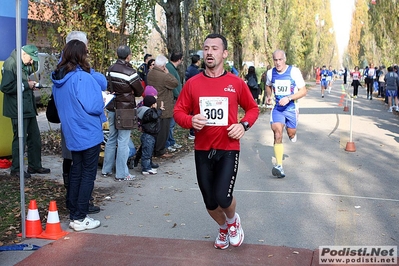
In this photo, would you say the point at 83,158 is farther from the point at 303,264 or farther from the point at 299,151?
the point at 299,151

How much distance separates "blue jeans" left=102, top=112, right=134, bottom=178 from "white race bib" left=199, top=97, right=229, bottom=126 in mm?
3569

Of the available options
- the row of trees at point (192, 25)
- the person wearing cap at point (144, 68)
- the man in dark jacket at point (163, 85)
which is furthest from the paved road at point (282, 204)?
the row of trees at point (192, 25)

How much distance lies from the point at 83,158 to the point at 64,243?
3.32ft

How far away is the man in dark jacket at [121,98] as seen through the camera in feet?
26.4

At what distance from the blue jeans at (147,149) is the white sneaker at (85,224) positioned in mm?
3041

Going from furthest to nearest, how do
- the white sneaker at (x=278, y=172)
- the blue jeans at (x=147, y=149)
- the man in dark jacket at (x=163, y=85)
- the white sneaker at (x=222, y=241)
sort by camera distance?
the man in dark jacket at (x=163, y=85), the blue jeans at (x=147, y=149), the white sneaker at (x=278, y=172), the white sneaker at (x=222, y=241)

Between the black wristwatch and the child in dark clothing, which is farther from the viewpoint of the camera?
the child in dark clothing

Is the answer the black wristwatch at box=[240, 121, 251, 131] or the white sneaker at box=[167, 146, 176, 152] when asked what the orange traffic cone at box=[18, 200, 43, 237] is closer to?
the black wristwatch at box=[240, 121, 251, 131]

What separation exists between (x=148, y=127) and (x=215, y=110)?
421cm

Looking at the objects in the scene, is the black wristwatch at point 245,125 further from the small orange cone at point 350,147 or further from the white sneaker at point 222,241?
the small orange cone at point 350,147

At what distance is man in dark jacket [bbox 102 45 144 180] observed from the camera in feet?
26.4

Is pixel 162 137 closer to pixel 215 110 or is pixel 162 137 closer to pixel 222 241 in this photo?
pixel 222 241

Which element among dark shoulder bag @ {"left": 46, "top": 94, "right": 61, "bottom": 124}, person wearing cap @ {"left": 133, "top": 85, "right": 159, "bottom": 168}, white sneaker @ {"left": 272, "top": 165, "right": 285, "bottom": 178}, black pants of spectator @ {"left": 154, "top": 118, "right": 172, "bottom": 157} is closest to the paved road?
white sneaker @ {"left": 272, "top": 165, "right": 285, "bottom": 178}

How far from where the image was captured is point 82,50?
5.83 m
